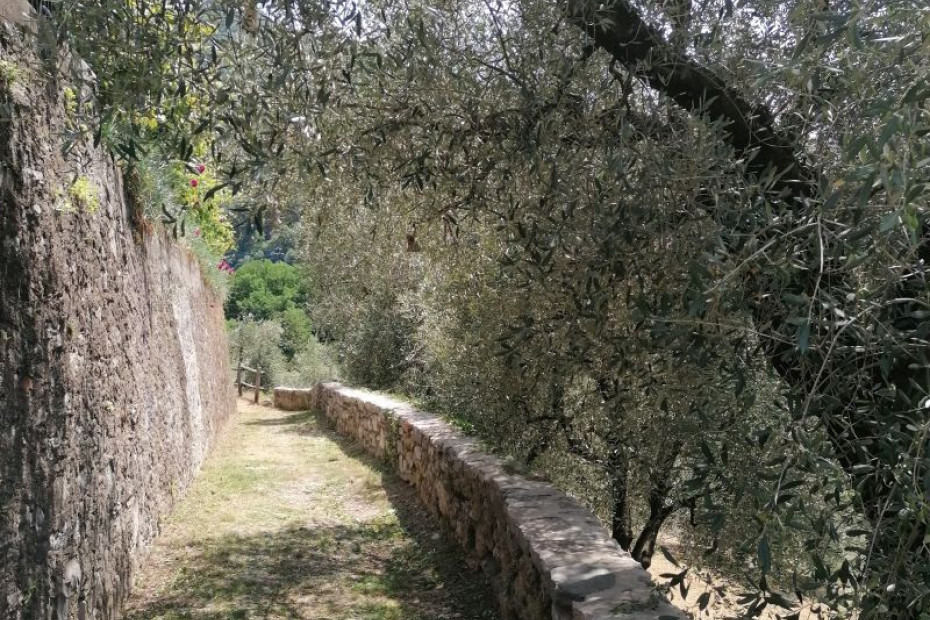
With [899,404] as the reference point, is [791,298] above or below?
A: above

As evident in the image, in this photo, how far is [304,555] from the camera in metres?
6.65

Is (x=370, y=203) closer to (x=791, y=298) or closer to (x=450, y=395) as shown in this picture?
(x=791, y=298)

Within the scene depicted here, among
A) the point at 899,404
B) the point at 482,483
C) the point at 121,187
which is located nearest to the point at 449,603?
the point at 482,483

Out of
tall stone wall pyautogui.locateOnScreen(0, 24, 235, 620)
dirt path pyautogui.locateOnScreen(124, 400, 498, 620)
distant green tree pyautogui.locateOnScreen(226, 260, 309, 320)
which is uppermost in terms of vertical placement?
distant green tree pyautogui.locateOnScreen(226, 260, 309, 320)

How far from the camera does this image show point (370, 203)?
4938 millimetres

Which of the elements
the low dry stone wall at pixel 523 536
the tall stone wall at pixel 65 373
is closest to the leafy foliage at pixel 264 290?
the low dry stone wall at pixel 523 536

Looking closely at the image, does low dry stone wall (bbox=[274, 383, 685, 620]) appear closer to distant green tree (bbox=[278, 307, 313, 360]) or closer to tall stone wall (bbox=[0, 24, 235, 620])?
tall stone wall (bbox=[0, 24, 235, 620])

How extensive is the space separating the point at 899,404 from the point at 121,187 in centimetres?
532

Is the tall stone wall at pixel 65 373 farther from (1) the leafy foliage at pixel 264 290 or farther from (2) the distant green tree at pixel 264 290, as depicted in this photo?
(2) the distant green tree at pixel 264 290

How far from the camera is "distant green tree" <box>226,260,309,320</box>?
171 feet

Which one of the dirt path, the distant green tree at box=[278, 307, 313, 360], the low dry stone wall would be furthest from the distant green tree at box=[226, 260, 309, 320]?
the low dry stone wall

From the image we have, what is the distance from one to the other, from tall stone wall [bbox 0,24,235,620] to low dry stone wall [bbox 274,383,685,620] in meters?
2.27

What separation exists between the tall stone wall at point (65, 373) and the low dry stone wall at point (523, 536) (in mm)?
2269

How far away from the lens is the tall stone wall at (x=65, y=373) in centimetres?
359
